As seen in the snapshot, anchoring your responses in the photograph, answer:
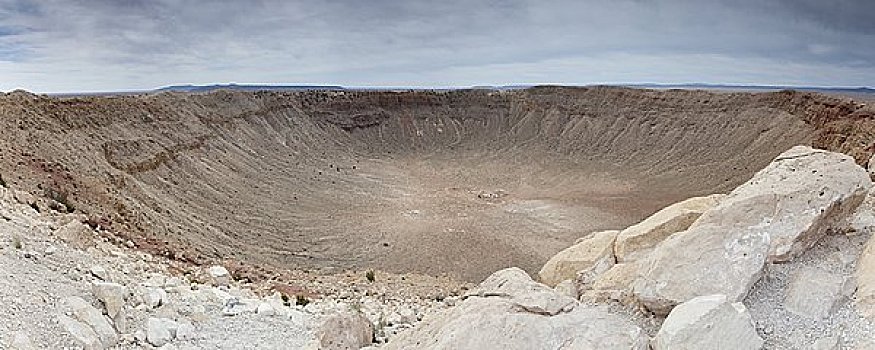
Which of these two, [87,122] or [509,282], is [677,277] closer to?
[509,282]

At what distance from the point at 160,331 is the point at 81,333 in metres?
1.30

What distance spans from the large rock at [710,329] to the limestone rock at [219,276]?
11.1m

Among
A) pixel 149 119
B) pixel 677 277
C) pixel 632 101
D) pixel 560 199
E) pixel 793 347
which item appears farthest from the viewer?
pixel 632 101

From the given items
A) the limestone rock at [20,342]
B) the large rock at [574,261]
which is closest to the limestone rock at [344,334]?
the limestone rock at [20,342]

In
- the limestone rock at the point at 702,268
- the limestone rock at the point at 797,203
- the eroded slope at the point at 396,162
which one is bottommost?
the eroded slope at the point at 396,162

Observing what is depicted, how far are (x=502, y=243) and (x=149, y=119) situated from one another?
20.5m

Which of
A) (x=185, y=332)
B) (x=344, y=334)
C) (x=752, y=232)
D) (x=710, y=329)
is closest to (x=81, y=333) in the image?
(x=185, y=332)

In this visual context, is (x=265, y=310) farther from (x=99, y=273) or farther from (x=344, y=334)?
(x=344, y=334)

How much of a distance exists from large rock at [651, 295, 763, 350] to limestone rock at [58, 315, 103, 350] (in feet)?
25.2

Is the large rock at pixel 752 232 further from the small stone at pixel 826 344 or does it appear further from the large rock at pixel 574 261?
the large rock at pixel 574 261

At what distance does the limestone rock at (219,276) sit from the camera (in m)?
15.4

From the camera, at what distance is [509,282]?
29.3 ft

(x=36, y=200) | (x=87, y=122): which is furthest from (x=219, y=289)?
(x=87, y=122)

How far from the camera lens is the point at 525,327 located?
720 centimetres
